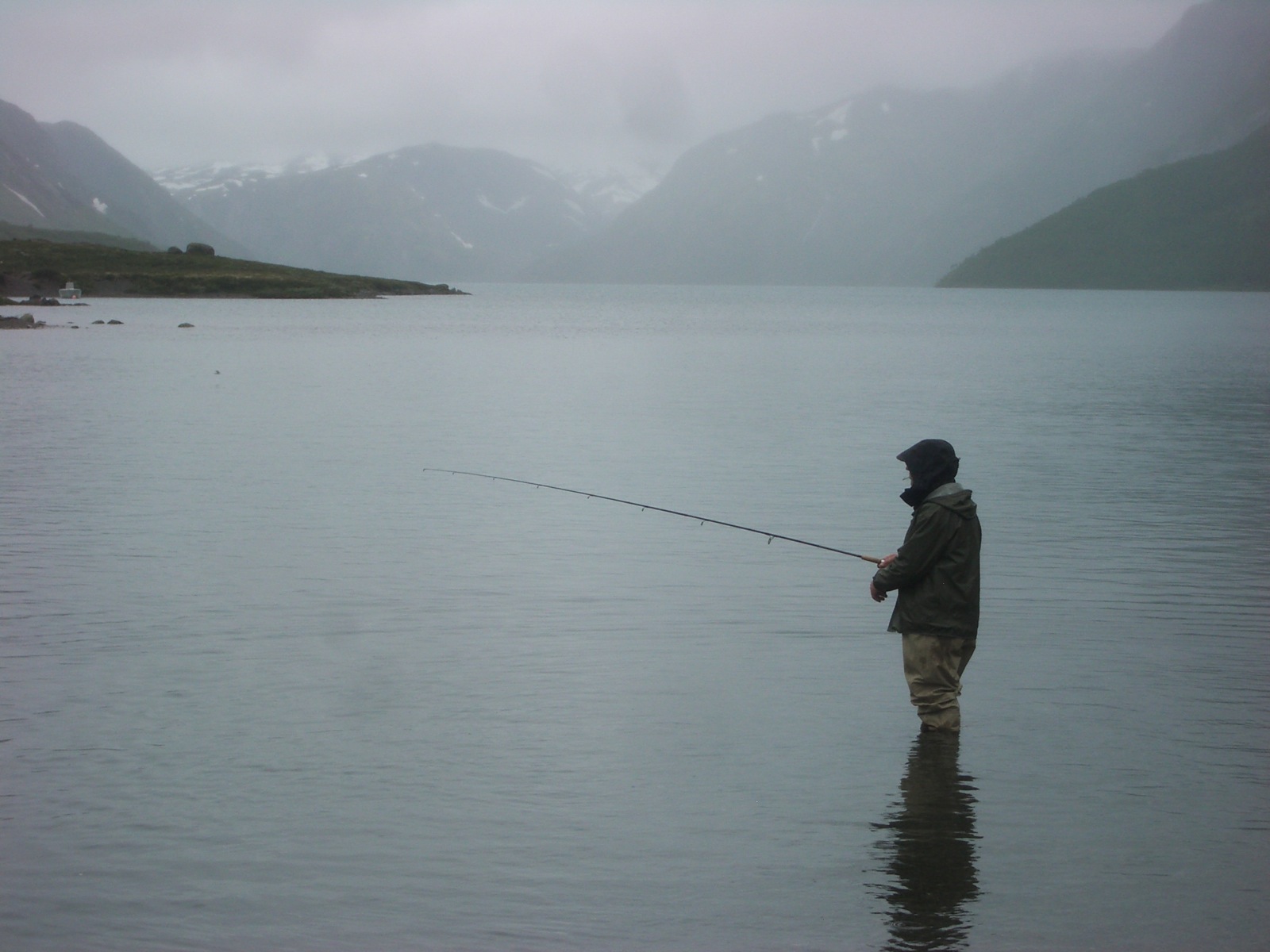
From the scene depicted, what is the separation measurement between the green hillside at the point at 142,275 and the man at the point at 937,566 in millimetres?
135491

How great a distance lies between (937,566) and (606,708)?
10.0 ft

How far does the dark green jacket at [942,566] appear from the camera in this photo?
9242 millimetres

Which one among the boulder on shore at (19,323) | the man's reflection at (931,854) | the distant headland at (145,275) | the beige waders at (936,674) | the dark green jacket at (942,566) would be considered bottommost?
the man's reflection at (931,854)

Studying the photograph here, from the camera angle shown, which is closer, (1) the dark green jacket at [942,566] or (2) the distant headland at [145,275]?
(1) the dark green jacket at [942,566]

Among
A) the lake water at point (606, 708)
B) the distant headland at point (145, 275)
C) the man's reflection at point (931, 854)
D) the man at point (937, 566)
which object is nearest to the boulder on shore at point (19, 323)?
the distant headland at point (145, 275)

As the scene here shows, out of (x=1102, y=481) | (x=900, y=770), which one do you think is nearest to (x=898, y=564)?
(x=900, y=770)

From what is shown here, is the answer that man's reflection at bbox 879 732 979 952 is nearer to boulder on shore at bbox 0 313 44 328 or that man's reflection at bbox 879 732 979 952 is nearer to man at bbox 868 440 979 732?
man at bbox 868 440 979 732

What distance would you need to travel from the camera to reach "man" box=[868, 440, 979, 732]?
30.3 ft

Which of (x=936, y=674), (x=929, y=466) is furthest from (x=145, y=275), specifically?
(x=929, y=466)

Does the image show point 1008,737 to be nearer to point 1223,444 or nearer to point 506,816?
point 506,816

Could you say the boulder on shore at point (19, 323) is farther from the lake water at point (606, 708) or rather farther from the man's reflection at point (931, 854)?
the man's reflection at point (931, 854)

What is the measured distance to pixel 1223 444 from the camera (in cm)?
3073

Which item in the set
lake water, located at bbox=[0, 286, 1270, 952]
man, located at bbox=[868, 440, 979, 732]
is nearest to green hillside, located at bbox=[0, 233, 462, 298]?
lake water, located at bbox=[0, 286, 1270, 952]

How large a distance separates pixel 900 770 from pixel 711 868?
7.17 ft
